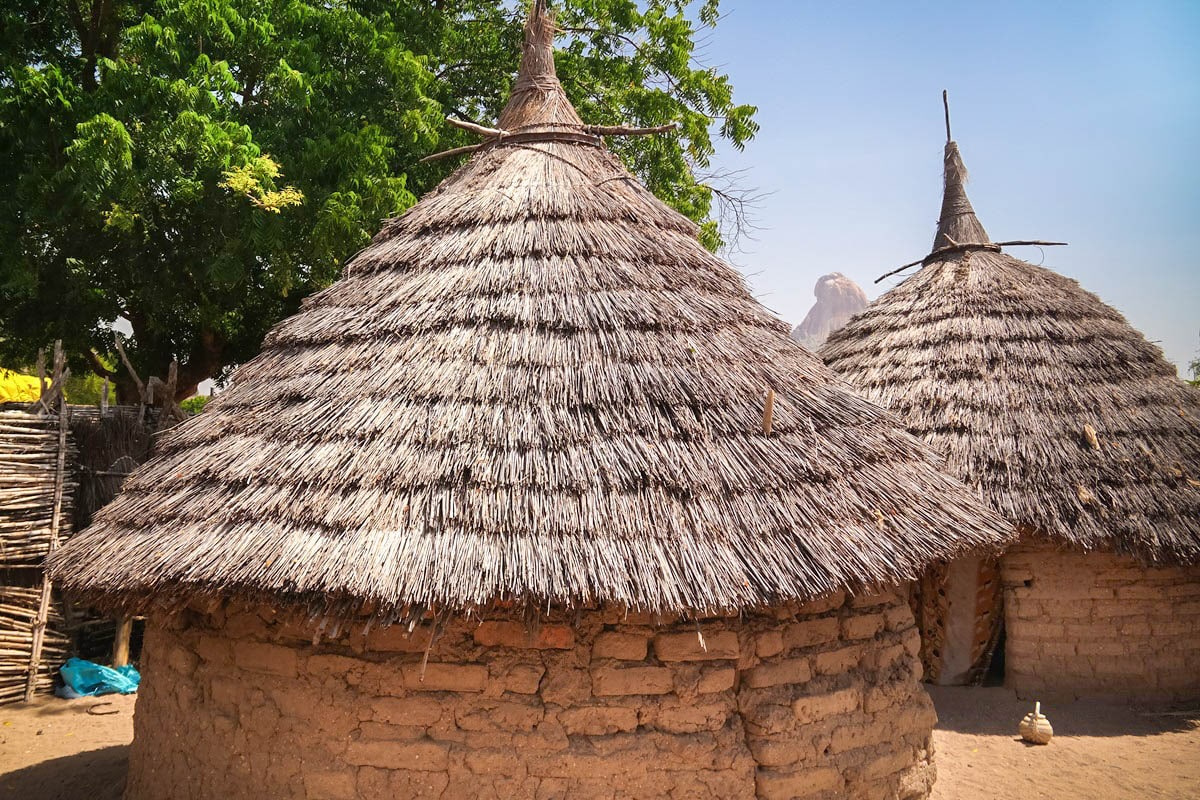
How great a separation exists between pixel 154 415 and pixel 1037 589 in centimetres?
962

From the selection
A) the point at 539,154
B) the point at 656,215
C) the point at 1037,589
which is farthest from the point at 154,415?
the point at 1037,589

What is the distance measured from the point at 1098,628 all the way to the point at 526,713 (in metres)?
6.32

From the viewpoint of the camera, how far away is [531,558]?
146 inches

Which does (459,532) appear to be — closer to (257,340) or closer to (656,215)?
(656,215)

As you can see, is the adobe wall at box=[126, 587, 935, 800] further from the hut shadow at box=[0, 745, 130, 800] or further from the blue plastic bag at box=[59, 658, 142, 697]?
the blue plastic bag at box=[59, 658, 142, 697]

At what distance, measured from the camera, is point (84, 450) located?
8570mm

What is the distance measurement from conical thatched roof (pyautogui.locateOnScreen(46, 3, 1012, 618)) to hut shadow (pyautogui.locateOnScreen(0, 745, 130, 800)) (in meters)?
2.22

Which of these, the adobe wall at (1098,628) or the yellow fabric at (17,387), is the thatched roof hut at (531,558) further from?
the yellow fabric at (17,387)

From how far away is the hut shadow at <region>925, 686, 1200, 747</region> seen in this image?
23.1ft

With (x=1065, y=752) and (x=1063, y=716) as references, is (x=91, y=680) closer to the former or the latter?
(x=1065, y=752)

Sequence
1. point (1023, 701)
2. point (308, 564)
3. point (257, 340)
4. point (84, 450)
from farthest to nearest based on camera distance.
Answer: point (257, 340) → point (84, 450) → point (1023, 701) → point (308, 564)

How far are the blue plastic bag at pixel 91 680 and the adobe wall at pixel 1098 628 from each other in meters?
8.84

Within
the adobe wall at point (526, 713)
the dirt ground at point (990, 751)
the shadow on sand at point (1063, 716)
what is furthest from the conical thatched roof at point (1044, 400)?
the adobe wall at point (526, 713)

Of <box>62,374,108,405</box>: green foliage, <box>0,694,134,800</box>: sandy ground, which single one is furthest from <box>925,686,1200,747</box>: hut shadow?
<box>62,374,108,405</box>: green foliage
